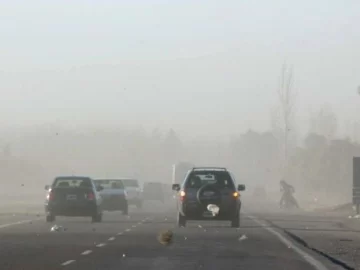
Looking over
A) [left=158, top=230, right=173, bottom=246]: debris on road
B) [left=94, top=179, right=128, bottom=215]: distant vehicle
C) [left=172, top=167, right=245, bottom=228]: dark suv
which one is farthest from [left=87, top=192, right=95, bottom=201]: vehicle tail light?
[left=94, top=179, right=128, bottom=215]: distant vehicle

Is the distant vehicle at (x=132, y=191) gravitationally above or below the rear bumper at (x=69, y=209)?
above

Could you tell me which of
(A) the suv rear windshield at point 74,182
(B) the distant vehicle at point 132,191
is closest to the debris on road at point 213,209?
(A) the suv rear windshield at point 74,182

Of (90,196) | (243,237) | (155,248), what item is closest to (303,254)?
(155,248)

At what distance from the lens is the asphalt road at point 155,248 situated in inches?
828

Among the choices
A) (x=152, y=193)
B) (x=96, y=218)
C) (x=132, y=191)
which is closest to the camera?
(x=96, y=218)

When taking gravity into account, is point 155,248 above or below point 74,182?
below

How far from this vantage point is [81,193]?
40406 mm

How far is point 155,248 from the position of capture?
26.0 meters

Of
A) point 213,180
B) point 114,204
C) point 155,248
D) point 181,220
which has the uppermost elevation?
point 213,180

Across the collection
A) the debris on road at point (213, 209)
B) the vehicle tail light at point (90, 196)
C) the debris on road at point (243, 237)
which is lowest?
the debris on road at point (243, 237)

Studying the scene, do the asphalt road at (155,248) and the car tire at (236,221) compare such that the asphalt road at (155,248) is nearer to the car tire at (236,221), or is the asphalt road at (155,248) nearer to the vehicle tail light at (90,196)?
the car tire at (236,221)

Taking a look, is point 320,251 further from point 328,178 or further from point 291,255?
point 328,178

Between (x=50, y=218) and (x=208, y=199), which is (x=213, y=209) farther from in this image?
(x=50, y=218)

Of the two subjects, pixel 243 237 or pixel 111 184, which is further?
pixel 111 184
